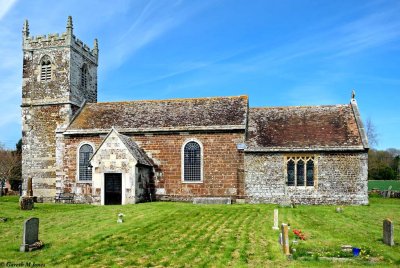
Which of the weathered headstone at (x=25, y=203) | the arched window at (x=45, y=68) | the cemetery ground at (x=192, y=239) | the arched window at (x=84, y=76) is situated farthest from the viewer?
the arched window at (x=84, y=76)

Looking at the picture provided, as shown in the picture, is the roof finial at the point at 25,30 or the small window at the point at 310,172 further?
the roof finial at the point at 25,30

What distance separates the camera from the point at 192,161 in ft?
102

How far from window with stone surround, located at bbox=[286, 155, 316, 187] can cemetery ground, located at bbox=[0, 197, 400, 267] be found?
20.5 feet

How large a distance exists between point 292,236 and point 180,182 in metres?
16.0

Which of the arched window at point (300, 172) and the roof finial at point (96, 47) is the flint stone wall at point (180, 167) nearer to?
the arched window at point (300, 172)

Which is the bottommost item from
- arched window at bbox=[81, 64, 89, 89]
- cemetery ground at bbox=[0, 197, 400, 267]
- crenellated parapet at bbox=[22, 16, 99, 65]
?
cemetery ground at bbox=[0, 197, 400, 267]

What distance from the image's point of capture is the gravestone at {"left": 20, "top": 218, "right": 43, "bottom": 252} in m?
12.9

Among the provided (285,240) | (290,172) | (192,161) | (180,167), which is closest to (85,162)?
(180,167)

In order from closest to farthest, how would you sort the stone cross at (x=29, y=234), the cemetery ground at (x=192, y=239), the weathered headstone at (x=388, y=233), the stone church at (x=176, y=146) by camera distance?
the cemetery ground at (x=192, y=239)
the stone cross at (x=29, y=234)
the weathered headstone at (x=388, y=233)
the stone church at (x=176, y=146)

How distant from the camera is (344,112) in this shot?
32375 millimetres

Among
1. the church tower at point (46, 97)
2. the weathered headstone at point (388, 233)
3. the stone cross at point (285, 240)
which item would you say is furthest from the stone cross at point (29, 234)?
the church tower at point (46, 97)

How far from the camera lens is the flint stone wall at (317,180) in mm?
28406

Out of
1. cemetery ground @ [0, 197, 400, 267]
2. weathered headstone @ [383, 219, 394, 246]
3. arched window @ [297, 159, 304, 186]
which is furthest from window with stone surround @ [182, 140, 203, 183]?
weathered headstone @ [383, 219, 394, 246]

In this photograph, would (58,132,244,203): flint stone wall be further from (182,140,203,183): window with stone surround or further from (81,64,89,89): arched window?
(81,64,89,89): arched window
